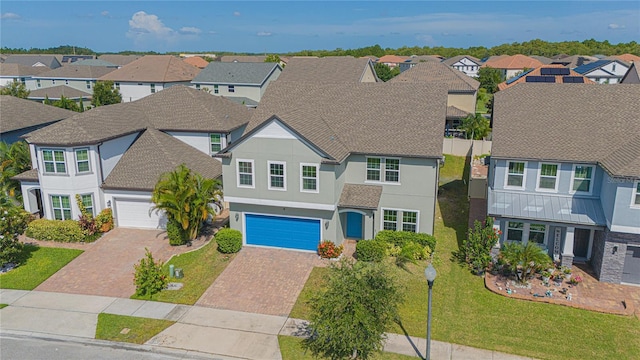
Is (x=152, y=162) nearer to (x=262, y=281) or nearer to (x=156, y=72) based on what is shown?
(x=262, y=281)

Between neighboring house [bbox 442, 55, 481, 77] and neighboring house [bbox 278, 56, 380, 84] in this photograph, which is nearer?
neighboring house [bbox 278, 56, 380, 84]

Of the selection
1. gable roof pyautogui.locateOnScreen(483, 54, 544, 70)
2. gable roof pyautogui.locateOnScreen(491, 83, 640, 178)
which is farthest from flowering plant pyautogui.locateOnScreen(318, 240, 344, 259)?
gable roof pyautogui.locateOnScreen(483, 54, 544, 70)

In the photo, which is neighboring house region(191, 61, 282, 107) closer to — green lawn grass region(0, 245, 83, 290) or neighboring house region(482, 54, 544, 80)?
green lawn grass region(0, 245, 83, 290)

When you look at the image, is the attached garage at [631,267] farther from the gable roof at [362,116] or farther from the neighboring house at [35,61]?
the neighboring house at [35,61]

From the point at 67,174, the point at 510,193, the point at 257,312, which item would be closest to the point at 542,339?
the point at 510,193

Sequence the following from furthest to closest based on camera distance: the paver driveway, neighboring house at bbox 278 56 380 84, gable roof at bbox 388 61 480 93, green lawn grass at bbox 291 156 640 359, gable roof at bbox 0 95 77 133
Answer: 1. neighboring house at bbox 278 56 380 84
2. gable roof at bbox 388 61 480 93
3. gable roof at bbox 0 95 77 133
4. the paver driveway
5. green lawn grass at bbox 291 156 640 359

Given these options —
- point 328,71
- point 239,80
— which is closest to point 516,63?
point 328,71
